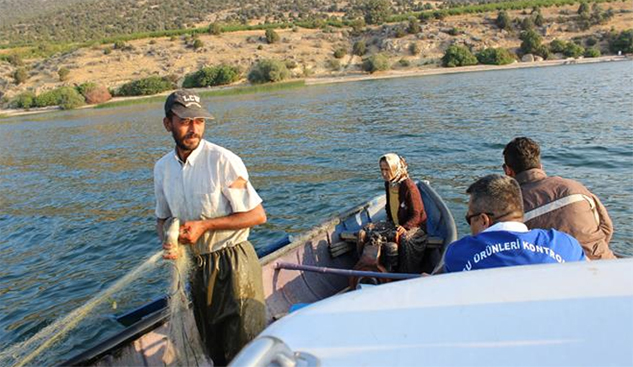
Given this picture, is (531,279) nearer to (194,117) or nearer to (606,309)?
(606,309)

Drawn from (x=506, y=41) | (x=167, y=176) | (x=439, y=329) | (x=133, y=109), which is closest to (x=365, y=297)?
(x=439, y=329)

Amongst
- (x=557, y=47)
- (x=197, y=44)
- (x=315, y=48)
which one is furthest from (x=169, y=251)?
(x=197, y=44)

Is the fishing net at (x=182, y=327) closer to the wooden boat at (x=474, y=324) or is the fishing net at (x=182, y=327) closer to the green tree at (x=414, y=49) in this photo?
the wooden boat at (x=474, y=324)

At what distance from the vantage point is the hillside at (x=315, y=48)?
58406 millimetres

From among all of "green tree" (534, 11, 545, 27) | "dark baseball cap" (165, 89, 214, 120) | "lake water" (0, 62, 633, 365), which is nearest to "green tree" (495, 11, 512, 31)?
"green tree" (534, 11, 545, 27)

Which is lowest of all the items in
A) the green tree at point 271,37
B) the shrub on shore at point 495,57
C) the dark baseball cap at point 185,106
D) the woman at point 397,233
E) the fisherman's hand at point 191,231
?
the shrub on shore at point 495,57

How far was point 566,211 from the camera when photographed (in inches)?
167

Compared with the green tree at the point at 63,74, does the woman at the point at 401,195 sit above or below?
below

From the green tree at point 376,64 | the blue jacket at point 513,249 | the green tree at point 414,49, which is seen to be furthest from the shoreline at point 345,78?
the blue jacket at point 513,249

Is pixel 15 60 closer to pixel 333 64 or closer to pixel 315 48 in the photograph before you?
pixel 315 48

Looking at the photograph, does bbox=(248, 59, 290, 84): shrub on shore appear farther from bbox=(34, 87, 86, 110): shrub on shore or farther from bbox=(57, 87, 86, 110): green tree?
bbox=(34, 87, 86, 110): shrub on shore

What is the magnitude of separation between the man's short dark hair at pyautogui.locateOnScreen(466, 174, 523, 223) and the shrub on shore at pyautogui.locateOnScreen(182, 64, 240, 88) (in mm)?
53085

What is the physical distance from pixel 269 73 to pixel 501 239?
5244 cm

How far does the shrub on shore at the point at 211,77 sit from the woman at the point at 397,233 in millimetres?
49734
